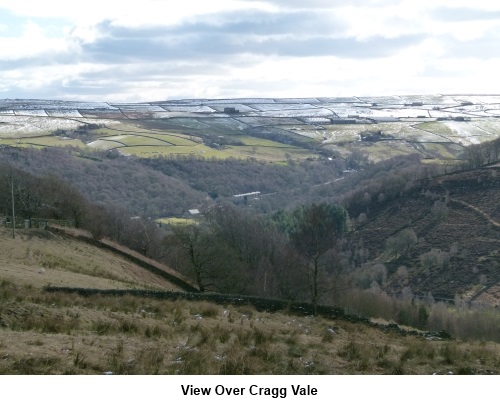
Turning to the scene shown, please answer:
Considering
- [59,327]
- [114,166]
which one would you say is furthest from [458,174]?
[59,327]

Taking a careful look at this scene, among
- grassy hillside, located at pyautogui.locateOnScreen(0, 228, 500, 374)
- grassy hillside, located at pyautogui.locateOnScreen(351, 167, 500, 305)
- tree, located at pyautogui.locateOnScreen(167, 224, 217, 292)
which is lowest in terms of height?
grassy hillside, located at pyautogui.locateOnScreen(351, 167, 500, 305)

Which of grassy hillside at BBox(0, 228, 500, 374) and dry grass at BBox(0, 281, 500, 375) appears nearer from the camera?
dry grass at BBox(0, 281, 500, 375)

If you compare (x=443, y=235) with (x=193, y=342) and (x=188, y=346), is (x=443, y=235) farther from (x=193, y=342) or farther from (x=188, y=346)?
(x=188, y=346)

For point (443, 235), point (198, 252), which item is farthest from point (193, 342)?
point (443, 235)

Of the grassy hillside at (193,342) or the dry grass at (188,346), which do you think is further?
the grassy hillside at (193,342)

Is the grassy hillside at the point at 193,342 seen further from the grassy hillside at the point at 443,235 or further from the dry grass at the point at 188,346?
the grassy hillside at the point at 443,235

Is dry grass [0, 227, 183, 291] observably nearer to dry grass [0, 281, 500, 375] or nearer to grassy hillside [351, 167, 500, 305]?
dry grass [0, 281, 500, 375]

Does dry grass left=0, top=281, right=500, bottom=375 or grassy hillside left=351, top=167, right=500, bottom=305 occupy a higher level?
dry grass left=0, top=281, right=500, bottom=375

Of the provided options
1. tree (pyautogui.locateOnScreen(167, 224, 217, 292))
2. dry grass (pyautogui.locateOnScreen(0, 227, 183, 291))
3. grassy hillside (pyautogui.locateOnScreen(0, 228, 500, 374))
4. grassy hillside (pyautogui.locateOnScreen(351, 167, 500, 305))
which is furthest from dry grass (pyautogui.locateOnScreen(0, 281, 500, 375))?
grassy hillside (pyautogui.locateOnScreen(351, 167, 500, 305))

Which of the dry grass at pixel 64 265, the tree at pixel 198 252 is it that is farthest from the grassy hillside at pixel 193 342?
the tree at pixel 198 252
